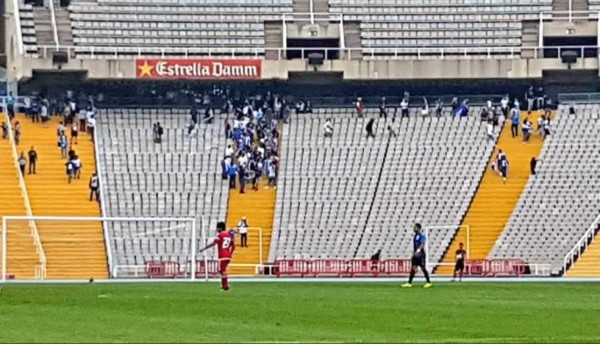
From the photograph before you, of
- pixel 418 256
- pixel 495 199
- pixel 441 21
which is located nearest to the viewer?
pixel 418 256

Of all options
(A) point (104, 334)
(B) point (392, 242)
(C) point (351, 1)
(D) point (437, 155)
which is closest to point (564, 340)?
(A) point (104, 334)

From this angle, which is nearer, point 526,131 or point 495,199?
point 495,199

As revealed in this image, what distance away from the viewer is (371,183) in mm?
65250

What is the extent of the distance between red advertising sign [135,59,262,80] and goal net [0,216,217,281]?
1399cm

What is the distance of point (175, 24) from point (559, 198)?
21630mm

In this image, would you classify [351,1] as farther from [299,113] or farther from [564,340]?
[564,340]

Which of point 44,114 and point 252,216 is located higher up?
point 44,114

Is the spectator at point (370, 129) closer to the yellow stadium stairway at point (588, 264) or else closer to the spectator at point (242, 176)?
the spectator at point (242, 176)

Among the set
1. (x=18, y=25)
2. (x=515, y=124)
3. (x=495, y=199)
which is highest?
(x=18, y=25)

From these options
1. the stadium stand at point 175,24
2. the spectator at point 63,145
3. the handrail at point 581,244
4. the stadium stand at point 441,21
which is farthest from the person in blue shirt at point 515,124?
the spectator at point 63,145

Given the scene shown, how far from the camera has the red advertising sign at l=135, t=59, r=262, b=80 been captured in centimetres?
7206

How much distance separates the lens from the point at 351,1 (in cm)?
7738

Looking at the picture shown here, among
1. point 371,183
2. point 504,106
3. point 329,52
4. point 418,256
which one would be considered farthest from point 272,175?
point 418,256

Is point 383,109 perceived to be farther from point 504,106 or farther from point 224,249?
point 224,249
